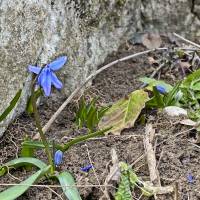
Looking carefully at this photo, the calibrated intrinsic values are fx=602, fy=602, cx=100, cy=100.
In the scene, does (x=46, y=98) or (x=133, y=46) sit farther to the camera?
(x=133, y=46)

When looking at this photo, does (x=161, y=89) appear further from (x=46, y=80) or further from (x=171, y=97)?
(x=46, y=80)

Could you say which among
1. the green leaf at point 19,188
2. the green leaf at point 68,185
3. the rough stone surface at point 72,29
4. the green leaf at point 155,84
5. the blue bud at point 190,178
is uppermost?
the rough stone surface at point 72,29

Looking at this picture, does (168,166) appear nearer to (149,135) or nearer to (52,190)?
(149,135)

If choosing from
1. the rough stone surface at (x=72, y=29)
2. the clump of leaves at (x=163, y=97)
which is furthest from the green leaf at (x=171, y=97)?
the rough stone surface at (x=72, y=29)

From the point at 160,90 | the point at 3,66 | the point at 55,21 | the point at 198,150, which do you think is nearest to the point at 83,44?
the point at 55,21

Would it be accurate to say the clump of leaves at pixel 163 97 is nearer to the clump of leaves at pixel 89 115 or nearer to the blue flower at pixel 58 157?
the clump of leaves at pixel 89 115
